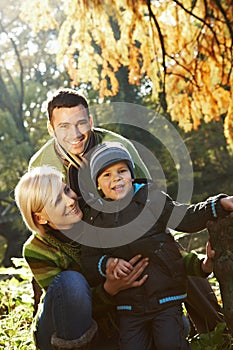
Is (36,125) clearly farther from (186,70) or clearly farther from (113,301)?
→ (113,301)

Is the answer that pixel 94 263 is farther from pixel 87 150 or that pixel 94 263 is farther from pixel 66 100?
pixel 66 100

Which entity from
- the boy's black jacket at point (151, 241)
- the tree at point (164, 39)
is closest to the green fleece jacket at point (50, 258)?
the boy's black jacket at point (151, 241)

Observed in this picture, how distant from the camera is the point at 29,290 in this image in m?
3.84

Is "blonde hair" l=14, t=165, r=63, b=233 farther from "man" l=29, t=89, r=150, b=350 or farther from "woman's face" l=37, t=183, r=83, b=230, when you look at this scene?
"man" l=29, t=89, r=150, b=350

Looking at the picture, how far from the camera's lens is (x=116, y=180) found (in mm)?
2168

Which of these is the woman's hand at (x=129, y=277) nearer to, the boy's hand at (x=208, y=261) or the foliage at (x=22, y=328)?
the boy's hand at (x=208, y=261)

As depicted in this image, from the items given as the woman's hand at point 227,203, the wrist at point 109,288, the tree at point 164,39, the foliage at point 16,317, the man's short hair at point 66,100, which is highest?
the tree at point 164,39

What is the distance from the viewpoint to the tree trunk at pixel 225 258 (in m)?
1.97

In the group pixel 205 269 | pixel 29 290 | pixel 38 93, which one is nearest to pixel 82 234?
pixel 205 269

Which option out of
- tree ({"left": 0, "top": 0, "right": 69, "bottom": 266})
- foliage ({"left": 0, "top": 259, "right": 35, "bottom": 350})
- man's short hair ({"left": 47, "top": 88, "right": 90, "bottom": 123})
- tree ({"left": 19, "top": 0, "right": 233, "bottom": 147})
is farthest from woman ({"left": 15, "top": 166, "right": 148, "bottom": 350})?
tree ({"left": 0, "top": 0, "right": 69, "bottom": 266})

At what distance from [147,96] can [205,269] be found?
17042mm

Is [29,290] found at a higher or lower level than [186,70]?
lower

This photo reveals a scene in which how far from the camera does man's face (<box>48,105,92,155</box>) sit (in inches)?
106

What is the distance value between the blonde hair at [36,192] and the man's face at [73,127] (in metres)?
0.40
